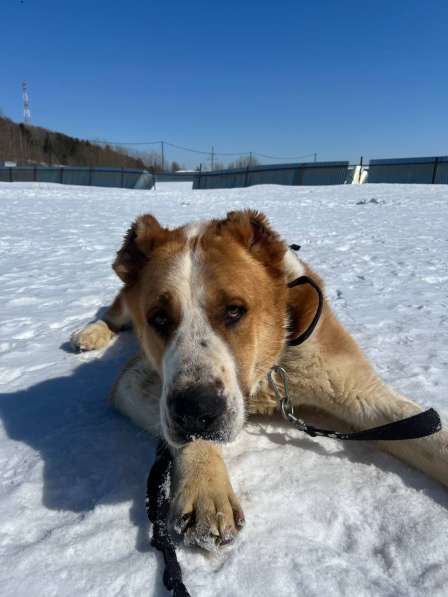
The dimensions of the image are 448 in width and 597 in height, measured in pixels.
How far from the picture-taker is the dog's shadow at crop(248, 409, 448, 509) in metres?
1.96

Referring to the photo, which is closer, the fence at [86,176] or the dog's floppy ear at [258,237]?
the dog's floppy ear at [258,237]

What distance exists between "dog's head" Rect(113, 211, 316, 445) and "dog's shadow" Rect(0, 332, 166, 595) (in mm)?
387

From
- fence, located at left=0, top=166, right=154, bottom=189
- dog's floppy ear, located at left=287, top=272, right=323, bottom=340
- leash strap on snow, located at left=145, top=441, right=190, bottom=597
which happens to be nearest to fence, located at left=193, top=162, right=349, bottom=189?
fence, located at left=0, top=166, right=154, bottom=189

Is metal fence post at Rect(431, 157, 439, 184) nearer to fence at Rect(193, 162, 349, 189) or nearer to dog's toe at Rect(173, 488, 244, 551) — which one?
fence at Rect(193, 162, 349, 189)

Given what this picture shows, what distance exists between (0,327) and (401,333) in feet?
12.0

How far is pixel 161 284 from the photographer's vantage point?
7.62ft

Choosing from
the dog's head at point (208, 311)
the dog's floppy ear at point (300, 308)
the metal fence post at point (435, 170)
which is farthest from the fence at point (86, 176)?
the dog's floppy ear at point (300, 308)

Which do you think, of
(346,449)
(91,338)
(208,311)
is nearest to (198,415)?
(208,311)

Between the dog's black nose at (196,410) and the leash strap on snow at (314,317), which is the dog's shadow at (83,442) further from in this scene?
the leash strap on snow at (314,317)

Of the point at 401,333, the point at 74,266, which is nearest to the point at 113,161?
the point at 74,266

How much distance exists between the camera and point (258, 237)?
8.86 feet

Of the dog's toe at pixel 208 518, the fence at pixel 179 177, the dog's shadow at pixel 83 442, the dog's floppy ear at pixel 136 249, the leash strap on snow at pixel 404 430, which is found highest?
the fence at pixel 179 177

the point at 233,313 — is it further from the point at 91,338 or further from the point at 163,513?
the point at 91,338

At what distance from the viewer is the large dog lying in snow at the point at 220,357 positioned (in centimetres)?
180
